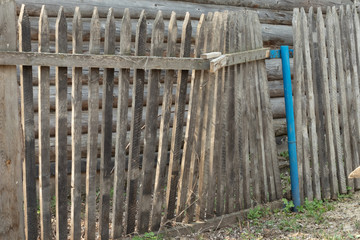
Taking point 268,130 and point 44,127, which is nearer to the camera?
point 44,127

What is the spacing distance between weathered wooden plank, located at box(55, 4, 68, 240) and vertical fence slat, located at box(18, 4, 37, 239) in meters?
0.17

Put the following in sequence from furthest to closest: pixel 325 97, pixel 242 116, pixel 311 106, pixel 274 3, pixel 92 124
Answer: pixel 274 3, pixel 325 97, pixel 311 106, pixel 242 116, pixel 92 124

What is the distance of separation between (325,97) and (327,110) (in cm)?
14

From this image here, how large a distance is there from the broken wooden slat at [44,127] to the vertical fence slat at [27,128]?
0.19 ft

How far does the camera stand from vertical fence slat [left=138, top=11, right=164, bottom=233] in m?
3.81

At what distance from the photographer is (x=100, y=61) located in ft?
11.6

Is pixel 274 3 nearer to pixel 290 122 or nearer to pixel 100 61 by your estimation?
pixel 290 122

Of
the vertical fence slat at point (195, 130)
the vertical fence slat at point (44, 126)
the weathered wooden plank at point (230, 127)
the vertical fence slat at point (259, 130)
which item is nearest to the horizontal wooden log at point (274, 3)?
the vertical fence slat at point (259, 130)

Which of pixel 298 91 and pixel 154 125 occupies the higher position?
pixel 298 91

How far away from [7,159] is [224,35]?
2.06 m

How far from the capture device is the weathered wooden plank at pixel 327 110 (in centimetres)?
517

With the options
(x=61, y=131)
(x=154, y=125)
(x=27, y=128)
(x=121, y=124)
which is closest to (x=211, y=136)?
(x=154, y=125)

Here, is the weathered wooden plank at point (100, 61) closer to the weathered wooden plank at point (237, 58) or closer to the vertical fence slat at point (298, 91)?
the weathered wooden plank at point (237, 58)

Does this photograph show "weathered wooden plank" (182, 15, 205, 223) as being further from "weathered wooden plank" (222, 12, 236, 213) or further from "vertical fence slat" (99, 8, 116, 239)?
"vertical fence slat" (99, 8, 116, 239)
